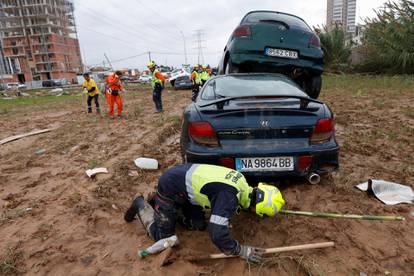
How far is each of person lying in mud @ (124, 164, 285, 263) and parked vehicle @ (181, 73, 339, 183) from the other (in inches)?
17.3

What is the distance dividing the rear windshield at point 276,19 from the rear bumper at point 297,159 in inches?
121

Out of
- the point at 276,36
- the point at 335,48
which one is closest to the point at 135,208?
the point at 276,36

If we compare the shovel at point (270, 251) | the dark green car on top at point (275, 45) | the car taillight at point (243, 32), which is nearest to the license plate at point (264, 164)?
the shovel at point (270, 251)

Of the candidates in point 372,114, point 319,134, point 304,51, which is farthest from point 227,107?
point 372,114

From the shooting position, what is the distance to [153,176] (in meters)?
3.98

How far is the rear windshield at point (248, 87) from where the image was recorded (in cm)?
332

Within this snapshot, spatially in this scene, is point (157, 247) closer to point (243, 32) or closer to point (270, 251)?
point (270, 251)

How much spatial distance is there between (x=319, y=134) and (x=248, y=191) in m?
1.06

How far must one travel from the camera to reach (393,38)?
16.7 m

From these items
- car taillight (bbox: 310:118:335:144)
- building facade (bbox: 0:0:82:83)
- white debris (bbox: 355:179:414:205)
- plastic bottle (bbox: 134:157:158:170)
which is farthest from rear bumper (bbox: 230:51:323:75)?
building facade (bbox: 0:0:82:83)

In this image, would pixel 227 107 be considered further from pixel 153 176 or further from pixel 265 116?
pixel 153 176

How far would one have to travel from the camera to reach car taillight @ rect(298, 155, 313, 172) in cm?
272

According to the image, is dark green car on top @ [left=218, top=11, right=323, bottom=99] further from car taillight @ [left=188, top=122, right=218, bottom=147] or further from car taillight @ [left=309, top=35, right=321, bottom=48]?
car taillight @ [left=188, top=122, right=218, bottom=147]

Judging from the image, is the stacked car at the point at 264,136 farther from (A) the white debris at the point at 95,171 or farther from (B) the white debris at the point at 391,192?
(A) the white debris at the point at 95,171
